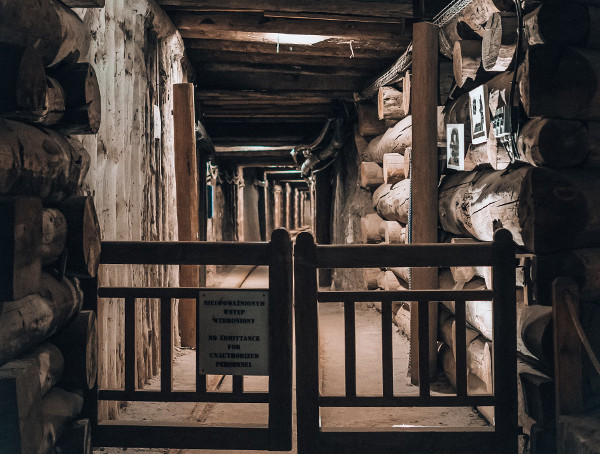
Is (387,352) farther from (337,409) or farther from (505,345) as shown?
(337,409)

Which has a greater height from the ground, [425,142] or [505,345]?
[425,142]

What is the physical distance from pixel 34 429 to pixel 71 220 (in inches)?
40.2

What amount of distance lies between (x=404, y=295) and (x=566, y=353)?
837 mm

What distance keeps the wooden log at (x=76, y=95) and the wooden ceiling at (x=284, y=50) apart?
2.48 meters

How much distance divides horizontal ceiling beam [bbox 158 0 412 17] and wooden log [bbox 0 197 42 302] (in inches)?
136

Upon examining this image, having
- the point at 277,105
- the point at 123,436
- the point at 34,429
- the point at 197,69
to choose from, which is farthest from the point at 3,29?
the point at 277,105

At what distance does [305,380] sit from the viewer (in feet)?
9.37

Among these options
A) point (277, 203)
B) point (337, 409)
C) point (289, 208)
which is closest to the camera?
point (337, 409)

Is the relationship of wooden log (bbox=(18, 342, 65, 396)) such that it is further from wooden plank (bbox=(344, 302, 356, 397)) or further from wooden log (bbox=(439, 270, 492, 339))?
wooden log (bbox=(439, 270, 492, 339))

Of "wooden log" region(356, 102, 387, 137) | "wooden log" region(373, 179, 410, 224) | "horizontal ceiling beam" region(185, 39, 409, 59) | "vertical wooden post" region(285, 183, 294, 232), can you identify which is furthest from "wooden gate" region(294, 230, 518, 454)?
"vertical wooden post" region(285, 183, 294, 232)

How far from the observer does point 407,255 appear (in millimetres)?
2867

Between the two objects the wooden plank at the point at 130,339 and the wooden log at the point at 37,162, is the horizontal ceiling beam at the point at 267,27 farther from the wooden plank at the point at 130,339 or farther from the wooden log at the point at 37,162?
the wooden plank at the point at 130,339

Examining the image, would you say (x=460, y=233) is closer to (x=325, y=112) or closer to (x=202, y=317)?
(x=202, y=317)

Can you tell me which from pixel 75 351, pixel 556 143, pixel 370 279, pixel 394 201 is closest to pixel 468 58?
pixel 556 143
